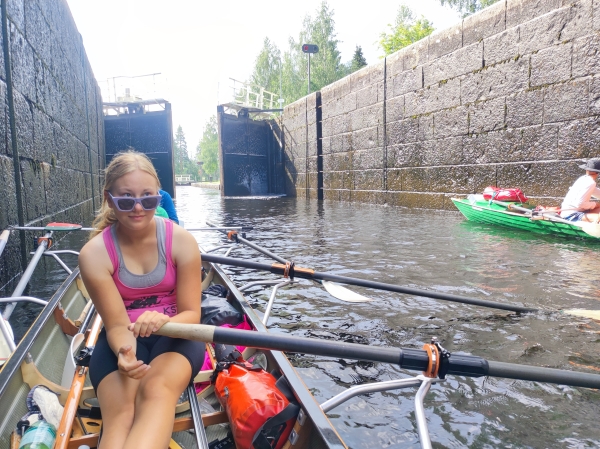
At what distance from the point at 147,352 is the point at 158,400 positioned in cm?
30

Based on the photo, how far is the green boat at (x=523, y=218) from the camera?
678 centimetres

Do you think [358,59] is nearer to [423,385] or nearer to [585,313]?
[585,313]

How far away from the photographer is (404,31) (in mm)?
31172

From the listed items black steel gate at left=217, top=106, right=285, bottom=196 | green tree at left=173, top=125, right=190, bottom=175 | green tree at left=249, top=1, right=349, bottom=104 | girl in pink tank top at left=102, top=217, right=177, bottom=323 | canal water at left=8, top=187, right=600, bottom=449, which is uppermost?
green tree at left=249, top=1, right=349, bottom=104

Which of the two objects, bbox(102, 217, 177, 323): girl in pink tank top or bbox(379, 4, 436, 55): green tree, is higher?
bbox(379, 4, 436, 55): green tree

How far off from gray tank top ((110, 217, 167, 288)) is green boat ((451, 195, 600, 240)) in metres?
6.69

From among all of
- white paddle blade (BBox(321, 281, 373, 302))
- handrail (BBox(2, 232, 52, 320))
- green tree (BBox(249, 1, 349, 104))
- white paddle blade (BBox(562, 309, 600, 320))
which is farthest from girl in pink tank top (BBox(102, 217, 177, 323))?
green tree (BBox(249, 1, 349, 104))

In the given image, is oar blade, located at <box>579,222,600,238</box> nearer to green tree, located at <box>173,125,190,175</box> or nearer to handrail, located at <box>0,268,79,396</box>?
handrail, located at <box>0,268,79,396</box>

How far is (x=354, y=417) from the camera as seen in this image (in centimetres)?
243

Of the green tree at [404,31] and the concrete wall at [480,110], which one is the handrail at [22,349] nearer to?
the concrete wall at [480,110]

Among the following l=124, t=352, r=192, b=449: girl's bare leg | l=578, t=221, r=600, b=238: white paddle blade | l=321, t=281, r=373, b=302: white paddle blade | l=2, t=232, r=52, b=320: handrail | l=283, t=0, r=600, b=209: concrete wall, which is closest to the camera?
l=124, t=352, r=192, b=449: girl's bare leg

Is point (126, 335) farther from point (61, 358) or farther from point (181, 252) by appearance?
point (61, 358)

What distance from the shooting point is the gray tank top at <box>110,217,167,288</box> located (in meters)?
1.93

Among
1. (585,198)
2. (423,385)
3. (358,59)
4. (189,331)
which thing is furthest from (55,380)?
(358,59)
